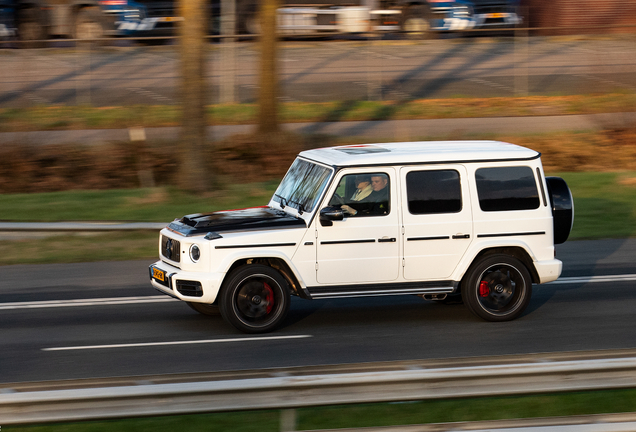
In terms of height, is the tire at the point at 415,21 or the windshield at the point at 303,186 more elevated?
the tire at the point at 415,21

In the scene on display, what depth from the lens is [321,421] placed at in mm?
5551

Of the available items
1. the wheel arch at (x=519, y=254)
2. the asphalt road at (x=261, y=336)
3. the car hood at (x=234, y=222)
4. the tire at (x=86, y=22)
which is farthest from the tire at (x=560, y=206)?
the tire at (x=86, y=22)

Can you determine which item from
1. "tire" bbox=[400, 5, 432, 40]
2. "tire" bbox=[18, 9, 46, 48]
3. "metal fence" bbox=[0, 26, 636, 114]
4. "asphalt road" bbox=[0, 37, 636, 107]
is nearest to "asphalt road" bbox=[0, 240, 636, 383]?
"asphalt road" bbox=[0, 37, 636, 107]

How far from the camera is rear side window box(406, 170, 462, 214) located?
27.4 ft

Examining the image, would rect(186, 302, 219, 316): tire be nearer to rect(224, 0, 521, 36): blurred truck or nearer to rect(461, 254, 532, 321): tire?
rect(461, 254, 532, 321): tire

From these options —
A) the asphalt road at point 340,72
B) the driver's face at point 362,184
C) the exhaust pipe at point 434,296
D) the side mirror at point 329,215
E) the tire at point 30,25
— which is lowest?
the exhaust pipe at point 434,296

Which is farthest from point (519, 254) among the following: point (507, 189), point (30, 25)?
point (30, 25)

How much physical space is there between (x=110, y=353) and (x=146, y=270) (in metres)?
4.01

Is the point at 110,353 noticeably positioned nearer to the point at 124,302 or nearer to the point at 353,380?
the point at 124,302

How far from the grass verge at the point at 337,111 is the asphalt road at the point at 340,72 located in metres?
0.80

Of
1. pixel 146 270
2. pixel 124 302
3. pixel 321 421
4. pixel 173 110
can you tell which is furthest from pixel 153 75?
pixel 321 421

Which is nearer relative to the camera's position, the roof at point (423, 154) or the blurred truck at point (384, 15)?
the roof at point (423, 154)

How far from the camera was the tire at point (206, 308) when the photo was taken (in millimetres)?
9046

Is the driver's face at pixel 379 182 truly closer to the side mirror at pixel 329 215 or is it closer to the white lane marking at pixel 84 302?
the side mirror at pixel 329 215
